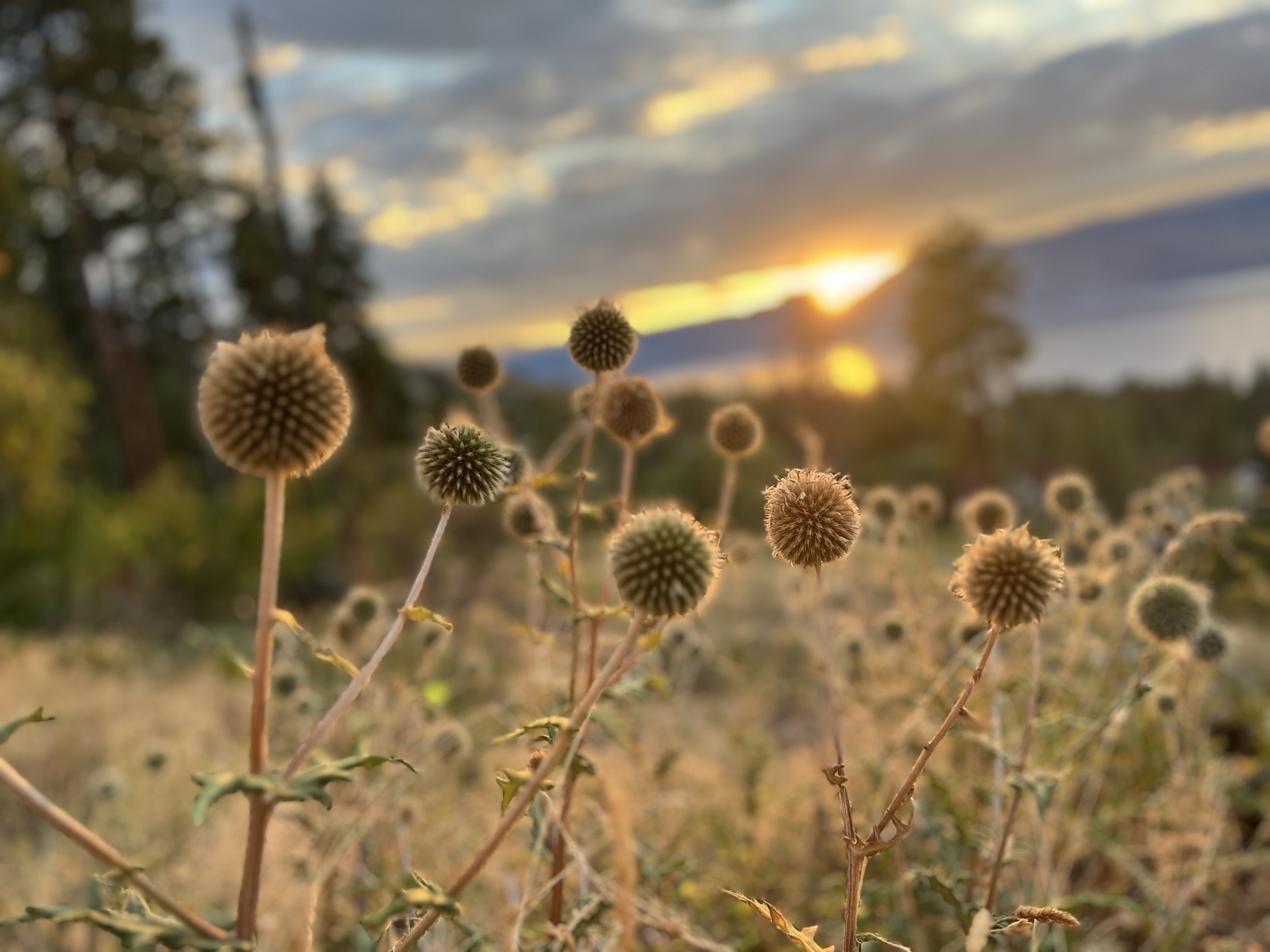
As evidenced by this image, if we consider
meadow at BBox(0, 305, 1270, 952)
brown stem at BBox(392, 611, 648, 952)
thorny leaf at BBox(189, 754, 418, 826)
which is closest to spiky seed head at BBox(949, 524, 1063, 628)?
meadow at BBox(0, 305, 1270, 952)

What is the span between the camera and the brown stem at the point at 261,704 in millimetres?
1279

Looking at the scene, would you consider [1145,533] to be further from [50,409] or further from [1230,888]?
[50,409]

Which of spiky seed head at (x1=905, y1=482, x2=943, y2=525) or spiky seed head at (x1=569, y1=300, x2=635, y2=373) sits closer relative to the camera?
spiky seed head at (x1=569, y1=300, x2=635, y2=373)

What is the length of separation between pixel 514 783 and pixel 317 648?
0.44 meters

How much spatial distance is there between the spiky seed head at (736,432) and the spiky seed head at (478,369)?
31.6 inches

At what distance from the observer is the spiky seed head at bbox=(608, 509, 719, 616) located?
148cm

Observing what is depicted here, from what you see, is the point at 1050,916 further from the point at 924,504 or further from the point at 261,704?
the point at 924,504

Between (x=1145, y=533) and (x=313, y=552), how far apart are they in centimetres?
1765

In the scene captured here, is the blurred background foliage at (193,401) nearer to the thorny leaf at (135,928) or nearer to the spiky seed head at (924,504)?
the spiky seed head at (924,504)

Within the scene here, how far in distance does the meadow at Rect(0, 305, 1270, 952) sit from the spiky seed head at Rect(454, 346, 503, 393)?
0.05 feet

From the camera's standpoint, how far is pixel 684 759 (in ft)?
18.9

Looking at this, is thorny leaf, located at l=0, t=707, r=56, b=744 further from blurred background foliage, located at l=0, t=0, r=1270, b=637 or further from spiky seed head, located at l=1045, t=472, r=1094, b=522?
blurred background foliage, located at l=0, t=0, r=1270, b=637

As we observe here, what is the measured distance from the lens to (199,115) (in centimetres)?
2152

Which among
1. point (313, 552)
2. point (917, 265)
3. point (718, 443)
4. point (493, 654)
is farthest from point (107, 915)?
point (917, 265)
